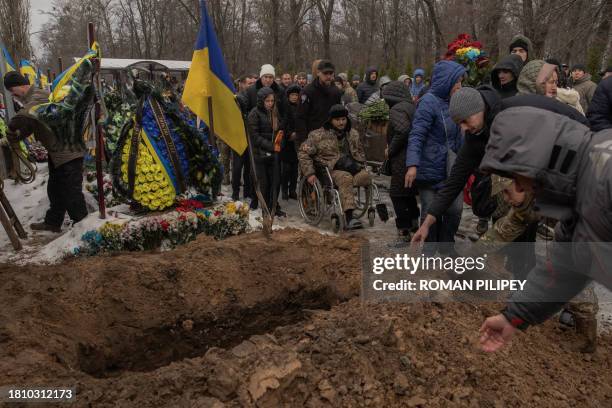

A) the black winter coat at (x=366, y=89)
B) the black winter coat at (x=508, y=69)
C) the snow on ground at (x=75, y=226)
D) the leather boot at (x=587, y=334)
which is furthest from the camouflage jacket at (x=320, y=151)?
the black winter coat at (x=366, y=89)

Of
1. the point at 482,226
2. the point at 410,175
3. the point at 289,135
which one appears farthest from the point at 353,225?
the point at 289,135

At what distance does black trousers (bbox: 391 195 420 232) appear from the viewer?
5.27m

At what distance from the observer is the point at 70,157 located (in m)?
5.96

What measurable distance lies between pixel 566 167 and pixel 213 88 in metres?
4.19

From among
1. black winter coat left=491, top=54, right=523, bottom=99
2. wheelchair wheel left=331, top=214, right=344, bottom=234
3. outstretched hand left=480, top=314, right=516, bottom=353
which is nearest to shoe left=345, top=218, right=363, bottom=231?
wheelchair wheel left=331, top=214, right=344, bottom=234

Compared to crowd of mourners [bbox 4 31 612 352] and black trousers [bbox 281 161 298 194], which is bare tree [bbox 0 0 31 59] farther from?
black trousers [bbox 281 161 298 194]

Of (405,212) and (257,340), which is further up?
(405,212)

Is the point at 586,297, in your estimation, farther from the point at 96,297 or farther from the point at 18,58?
the point at 18,58

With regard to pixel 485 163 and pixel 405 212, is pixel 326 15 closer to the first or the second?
pixel 405 212

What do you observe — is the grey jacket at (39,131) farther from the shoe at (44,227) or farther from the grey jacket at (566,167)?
the grey jacket at (566,167)

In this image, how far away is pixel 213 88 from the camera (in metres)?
5.19

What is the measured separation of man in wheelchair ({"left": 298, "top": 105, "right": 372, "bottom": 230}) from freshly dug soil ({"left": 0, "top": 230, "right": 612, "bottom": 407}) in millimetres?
1243

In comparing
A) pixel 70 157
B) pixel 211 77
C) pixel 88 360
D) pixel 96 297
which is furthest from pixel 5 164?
pixel 88 360

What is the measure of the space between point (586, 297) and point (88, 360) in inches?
129
